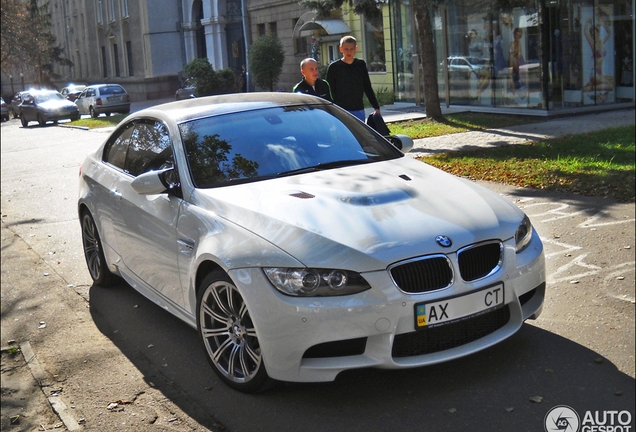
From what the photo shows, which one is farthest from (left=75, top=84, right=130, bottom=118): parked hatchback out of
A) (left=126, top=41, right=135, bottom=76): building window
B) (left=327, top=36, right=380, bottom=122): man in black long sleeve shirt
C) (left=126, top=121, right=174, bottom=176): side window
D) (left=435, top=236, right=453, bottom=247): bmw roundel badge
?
(left=435, top=236, right=453, bottom=247): bmw roundel badge

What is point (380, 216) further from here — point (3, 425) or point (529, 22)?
point (529, 22)

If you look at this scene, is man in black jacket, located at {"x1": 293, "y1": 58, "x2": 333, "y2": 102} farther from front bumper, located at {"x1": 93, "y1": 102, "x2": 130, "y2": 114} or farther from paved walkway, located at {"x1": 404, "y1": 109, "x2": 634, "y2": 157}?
front bumper, located at {"x1": 93, "y1": 102, "x2": 130, "y2": 114}

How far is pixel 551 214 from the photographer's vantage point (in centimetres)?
764

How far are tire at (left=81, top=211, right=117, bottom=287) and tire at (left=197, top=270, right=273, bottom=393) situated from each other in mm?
2220

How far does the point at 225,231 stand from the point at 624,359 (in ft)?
7.56

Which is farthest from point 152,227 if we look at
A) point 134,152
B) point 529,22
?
point 529,22

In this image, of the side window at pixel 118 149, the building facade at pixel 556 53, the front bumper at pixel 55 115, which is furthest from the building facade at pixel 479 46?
the side window at pixel 118 149

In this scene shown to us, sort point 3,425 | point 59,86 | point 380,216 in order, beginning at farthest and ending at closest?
point 59,86 → point 3,425 → point 380,216

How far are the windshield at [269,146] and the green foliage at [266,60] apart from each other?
92.7 feet

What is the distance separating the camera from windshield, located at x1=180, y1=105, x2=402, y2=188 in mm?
4696

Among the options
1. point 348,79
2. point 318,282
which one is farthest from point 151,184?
point 348,79

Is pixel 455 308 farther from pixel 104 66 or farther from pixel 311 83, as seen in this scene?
pixel 104 66

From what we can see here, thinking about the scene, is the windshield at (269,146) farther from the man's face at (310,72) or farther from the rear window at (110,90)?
the rear window at (110,90)

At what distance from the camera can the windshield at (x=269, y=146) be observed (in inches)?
185
